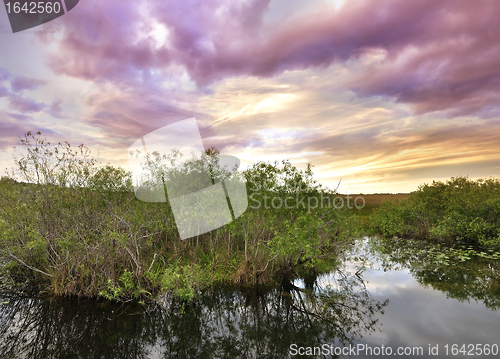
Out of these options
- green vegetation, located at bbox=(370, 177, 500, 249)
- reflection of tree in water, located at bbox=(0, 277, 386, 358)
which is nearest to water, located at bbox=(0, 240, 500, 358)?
reflection of tree in water, located at bbox=(0, 277, 386, 358)

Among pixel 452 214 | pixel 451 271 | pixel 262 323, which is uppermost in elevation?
pixel 452 214

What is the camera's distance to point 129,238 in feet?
34.6

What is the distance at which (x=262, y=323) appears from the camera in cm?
884

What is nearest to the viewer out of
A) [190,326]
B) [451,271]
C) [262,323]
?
[190,326]

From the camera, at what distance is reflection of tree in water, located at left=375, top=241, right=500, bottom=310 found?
1152cm

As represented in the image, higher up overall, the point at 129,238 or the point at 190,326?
the point at 129,238

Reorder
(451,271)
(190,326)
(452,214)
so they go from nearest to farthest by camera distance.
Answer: (190,326), (451,271), (452,214)

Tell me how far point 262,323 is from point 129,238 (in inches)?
228

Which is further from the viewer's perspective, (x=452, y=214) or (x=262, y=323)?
(x=452, y=214)

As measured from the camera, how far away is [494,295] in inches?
442

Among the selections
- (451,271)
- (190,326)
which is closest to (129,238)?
(190,326)

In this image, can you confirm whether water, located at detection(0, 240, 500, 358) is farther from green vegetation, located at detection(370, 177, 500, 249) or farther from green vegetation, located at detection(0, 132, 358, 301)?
green vegetation, located at detection(370, 177, 500, 249)

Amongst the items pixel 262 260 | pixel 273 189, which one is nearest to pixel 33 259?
pixel 262 260

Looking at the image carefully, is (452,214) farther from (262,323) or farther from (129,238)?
(129,238)
